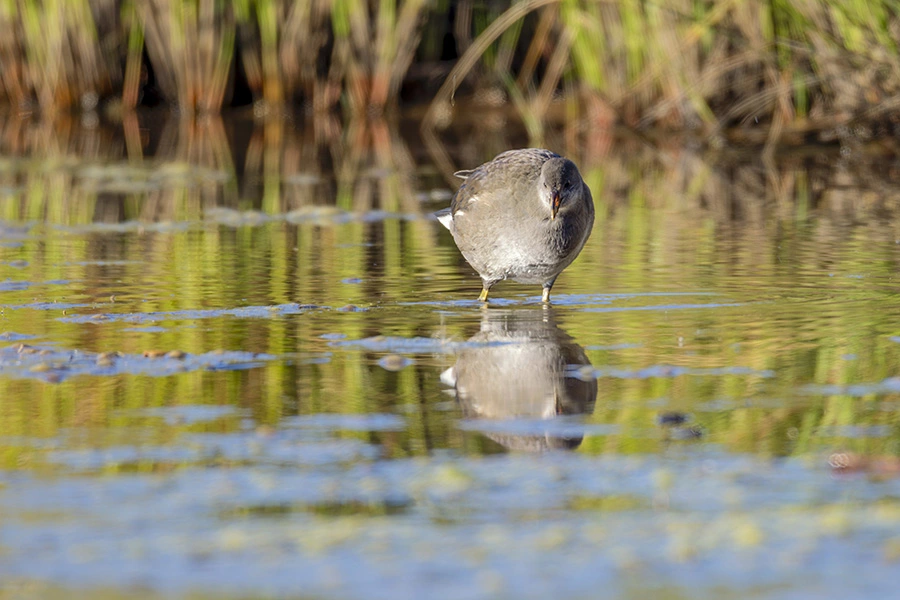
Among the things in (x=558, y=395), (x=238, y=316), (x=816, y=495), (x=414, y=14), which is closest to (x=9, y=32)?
(x=414, y=14)

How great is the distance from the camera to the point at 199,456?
3879mm

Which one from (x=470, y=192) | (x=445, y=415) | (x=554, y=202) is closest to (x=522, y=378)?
(x=445, y=415)

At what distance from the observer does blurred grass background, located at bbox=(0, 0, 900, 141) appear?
12.1 m

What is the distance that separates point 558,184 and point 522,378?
1.45 meters

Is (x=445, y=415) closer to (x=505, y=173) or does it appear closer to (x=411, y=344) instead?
(x=411, y=344)

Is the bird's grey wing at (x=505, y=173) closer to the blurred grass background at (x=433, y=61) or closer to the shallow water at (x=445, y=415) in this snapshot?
the shallow water at (x=445, y=415)

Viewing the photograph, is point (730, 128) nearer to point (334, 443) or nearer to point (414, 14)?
point (414, 14)

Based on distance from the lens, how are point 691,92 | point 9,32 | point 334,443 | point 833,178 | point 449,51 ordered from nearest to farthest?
1. point 334,443
2. point 833,178
3. point 691,92
4. point 9,32
5. point 449,51

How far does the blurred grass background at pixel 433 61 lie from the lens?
39.7ft

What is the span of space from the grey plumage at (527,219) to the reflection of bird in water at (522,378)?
299 mm

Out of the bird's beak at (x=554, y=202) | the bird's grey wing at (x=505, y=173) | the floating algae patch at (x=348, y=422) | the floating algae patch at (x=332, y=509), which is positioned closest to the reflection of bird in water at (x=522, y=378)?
the floating algae patch at (x=348, y=422)

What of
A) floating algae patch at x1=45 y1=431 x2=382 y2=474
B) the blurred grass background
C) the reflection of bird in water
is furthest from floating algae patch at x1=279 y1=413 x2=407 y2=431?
the blurred grass background

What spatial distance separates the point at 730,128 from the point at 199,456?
10.9 m

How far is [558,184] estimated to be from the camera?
5.99 meters
